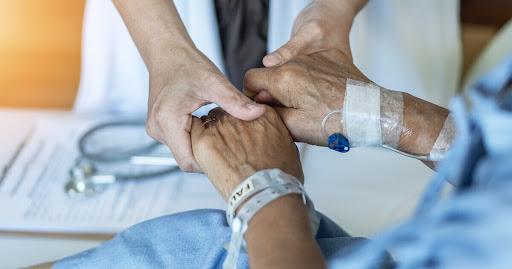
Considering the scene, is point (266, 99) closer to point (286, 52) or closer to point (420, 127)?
point (286, 52)

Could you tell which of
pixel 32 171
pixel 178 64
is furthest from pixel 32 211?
pixel 178 64

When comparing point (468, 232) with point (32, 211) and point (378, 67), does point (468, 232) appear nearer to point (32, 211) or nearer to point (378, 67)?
point (32, 211)

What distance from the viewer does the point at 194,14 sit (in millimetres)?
1329

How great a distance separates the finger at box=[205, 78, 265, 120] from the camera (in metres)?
0.85

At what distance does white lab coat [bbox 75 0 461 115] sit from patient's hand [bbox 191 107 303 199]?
1.70ft

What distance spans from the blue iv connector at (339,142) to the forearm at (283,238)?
19 centimetres

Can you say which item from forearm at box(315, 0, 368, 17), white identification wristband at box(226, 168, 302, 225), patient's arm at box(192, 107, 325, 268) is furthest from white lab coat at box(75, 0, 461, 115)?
white identification wristband at box(226, 168, 302, 225)

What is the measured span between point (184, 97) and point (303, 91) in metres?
0.16

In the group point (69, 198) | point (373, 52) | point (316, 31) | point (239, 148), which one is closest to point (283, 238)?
point (239, 148)

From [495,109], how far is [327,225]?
40 cm

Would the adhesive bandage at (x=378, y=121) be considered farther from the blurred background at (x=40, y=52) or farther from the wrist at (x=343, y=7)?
the blurred background at (x=40, y=52)

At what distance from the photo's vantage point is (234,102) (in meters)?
0.85

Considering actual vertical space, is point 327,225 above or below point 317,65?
below

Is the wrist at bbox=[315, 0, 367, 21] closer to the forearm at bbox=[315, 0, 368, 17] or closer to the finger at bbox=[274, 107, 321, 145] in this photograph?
the forearm at bbox=[315, 0, 368, 17]
